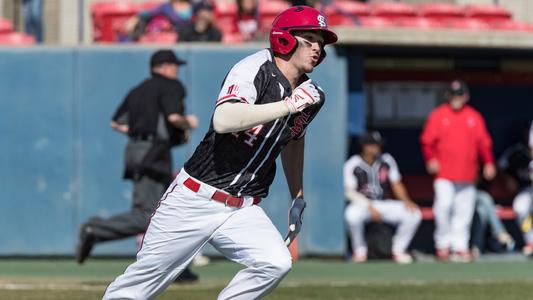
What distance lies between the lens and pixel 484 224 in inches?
535

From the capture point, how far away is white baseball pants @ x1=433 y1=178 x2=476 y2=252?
42.0ft

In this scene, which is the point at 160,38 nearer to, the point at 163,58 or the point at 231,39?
the point at 231,39

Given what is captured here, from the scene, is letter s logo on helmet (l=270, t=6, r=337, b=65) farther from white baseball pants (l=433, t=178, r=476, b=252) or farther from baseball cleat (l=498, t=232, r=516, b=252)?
baseball cleat (l=498, t=232, r=516, b=252)

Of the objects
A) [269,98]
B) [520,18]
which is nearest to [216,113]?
[269,98]

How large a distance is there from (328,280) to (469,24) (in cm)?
496

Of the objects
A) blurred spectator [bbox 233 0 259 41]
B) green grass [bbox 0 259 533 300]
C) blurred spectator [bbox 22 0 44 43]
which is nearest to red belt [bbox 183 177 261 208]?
green grass [bbox 0 259 533 300]

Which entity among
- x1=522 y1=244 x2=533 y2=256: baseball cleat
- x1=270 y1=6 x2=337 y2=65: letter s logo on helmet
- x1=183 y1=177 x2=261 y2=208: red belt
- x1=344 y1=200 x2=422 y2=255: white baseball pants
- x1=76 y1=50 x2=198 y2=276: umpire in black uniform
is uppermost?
x1=270 y1=6 x2=337 y2=65: letter s logo on helmet

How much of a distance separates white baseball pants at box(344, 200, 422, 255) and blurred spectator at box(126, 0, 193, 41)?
9.46 feet

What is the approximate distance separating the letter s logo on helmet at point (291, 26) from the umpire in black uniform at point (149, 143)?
3657 millimetres

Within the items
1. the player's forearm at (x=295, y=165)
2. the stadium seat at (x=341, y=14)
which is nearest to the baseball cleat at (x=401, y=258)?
the stadium seat at (x=341, y=14)

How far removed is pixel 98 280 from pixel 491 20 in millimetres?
7143

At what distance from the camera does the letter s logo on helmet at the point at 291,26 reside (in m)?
5.82

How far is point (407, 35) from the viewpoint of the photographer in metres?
12.7

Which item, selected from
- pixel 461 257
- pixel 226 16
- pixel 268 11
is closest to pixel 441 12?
pixel 268 11
